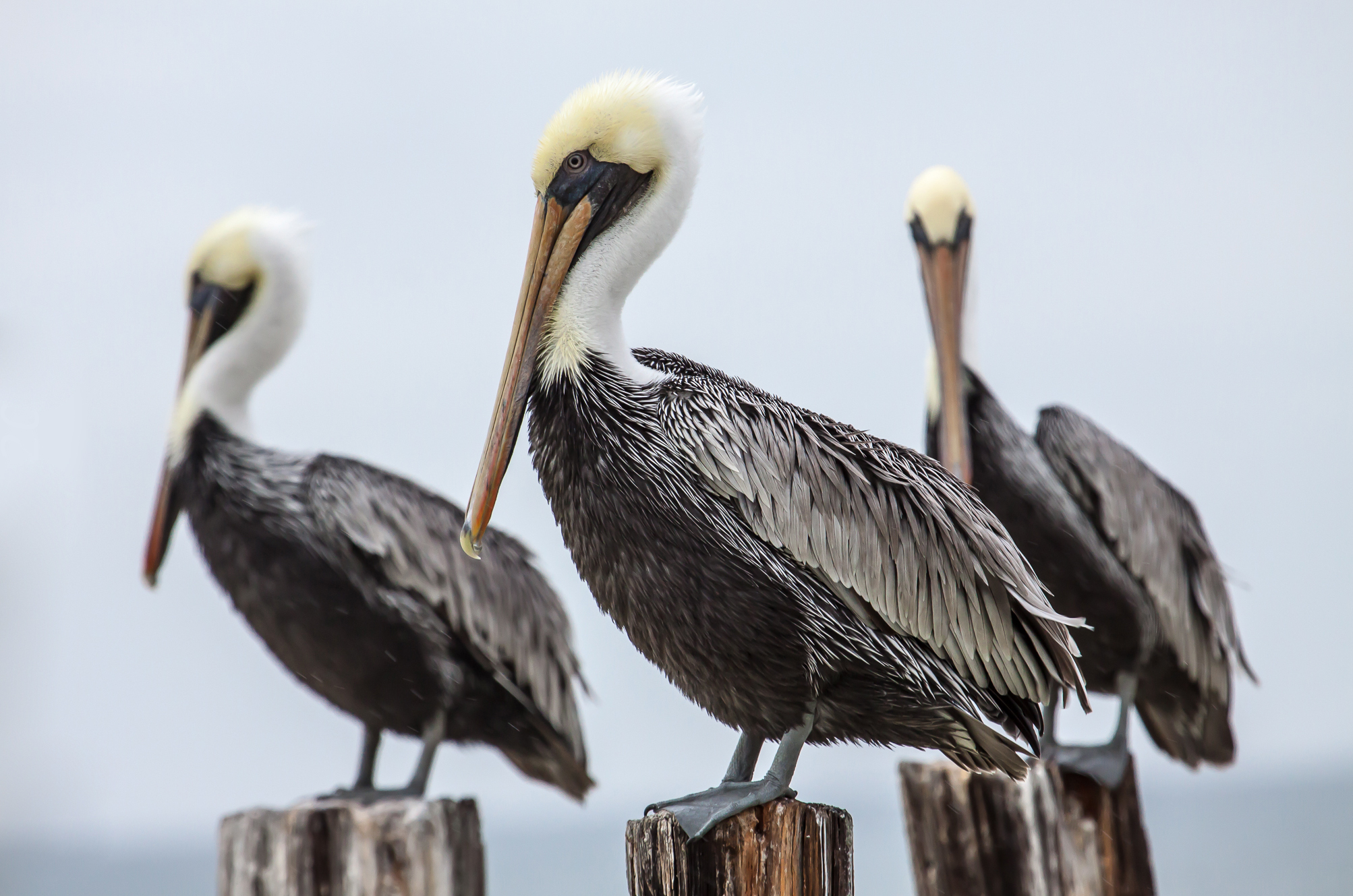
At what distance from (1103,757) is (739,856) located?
2.04 metres

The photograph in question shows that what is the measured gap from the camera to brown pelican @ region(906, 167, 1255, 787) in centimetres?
347

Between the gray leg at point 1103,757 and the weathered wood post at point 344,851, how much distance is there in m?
1.76

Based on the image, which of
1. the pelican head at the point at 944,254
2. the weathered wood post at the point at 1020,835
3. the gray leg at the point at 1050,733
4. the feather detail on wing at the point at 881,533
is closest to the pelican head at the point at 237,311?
the pelican head at the point at 944,254

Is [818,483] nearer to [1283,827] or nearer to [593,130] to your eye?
[593,130]

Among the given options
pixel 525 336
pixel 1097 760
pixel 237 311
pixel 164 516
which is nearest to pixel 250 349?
pixel 237 311

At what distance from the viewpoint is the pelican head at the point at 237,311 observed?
4152 mm

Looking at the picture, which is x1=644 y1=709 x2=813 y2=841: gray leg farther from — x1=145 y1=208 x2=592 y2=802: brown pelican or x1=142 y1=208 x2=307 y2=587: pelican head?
x1=142 y1=208 x2=307 y2=587: pelican head

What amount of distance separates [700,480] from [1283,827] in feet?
105

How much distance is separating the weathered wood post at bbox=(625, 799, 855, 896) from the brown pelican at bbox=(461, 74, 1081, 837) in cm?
4

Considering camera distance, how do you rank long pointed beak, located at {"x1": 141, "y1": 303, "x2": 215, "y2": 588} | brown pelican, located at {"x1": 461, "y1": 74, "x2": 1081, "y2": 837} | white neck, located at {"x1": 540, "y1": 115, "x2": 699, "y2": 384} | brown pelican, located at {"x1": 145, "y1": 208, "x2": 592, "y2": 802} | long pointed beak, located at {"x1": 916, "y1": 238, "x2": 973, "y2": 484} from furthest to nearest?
long pointed beak, located at {"x1": 141, "y1": 303, "x2": 215, "y2": 588}
brown pelican, located at {"x1": 145, "y1": 208, "x2": 592, "y2": 802}
long pointed beak, located at {"x1": 916, "y1": 238, "x2": 973, "y2": 484}
white neck, located at {"x1": 540, "y1": 115, "x2": 699, "y2": 384}
brown pelican, located at {"x1": 461, "y1": 74, "x2": 1081, "y2": 837}

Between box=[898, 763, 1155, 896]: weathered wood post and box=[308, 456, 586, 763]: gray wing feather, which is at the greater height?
box=[308, 456, 586, 763]: gray wing feather

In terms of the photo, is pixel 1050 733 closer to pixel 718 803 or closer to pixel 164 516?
pixel 718 803

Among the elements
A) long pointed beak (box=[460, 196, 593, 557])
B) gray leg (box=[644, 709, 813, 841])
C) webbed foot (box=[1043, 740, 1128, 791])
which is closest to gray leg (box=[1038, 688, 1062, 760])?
webbed foot (box=[1043, 740, 1128, 791])

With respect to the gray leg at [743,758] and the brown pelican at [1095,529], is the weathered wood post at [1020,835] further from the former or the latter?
the gray leg at [743,758]
